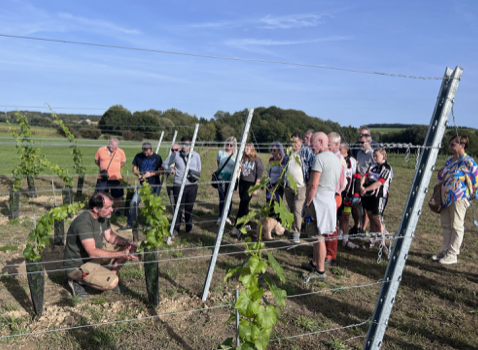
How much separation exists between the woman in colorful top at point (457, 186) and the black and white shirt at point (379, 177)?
68 centimetres

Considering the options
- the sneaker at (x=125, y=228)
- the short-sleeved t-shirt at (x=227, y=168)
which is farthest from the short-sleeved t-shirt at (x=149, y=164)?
the short-sleeved t-shirt at (x=227, y=168)

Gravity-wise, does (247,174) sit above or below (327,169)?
below

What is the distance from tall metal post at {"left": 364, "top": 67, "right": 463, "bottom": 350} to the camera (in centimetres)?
207

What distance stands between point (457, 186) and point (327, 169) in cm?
191

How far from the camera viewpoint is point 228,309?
Answer: 140 inches

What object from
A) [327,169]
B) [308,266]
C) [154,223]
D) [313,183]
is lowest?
Answer: [308,266]

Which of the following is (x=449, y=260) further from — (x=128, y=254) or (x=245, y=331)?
(x=128, y=254)

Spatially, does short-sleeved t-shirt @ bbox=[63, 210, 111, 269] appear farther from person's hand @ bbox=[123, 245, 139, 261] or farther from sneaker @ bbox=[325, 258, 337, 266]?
sneaker @ bbox=[325, 258, 337, 266]

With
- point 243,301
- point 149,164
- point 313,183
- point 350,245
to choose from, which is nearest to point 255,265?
point 243,301

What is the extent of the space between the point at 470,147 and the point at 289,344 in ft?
12.4

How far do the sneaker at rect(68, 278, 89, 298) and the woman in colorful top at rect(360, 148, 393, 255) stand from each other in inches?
151

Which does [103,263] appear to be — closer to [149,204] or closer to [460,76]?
[149,204]

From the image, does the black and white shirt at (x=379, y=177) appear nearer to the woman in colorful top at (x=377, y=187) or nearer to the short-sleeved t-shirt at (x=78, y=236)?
the woman in colorful top at (x=377, y=187)

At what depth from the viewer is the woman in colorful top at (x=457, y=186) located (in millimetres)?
4430
